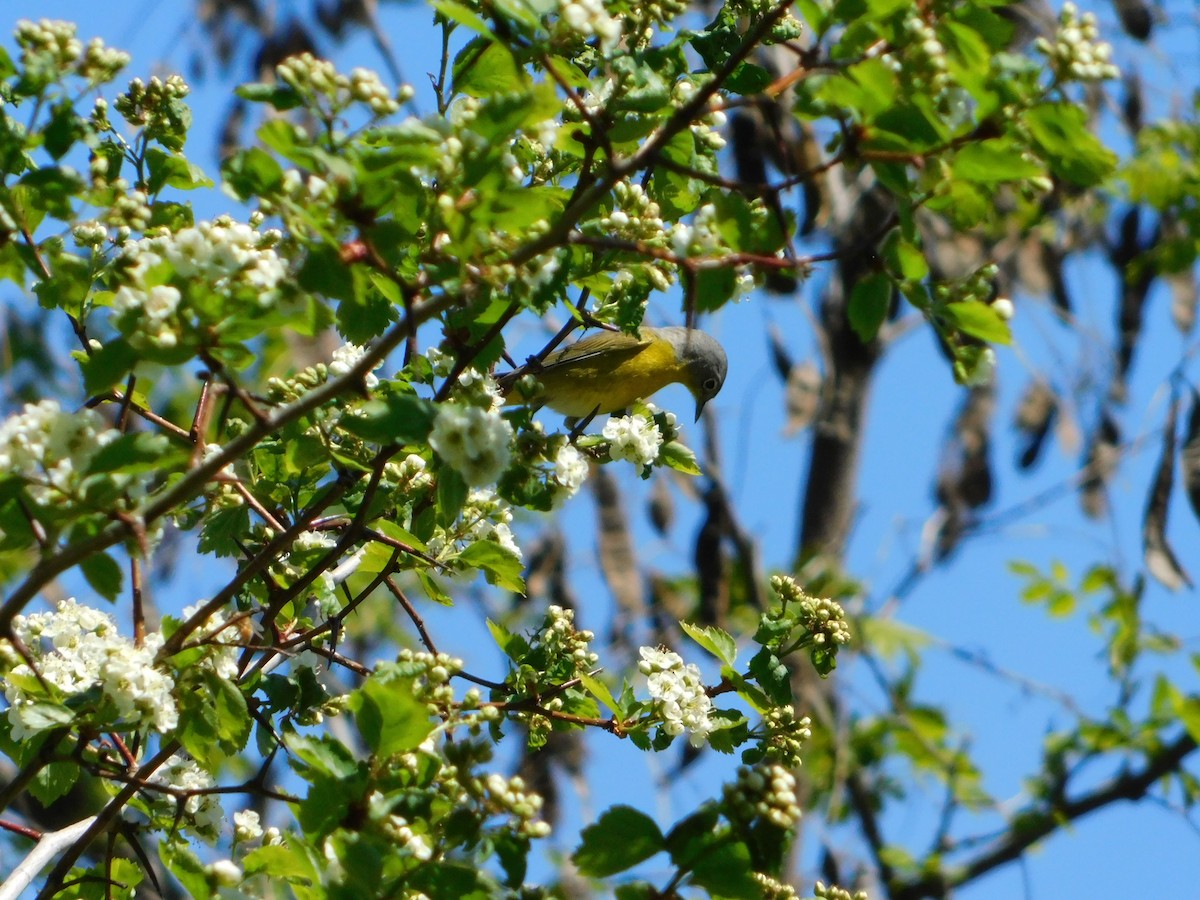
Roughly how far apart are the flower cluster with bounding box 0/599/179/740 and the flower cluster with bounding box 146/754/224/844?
0.22 m

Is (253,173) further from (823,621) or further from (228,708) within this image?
(823,621)

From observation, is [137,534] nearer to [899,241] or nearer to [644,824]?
[644,824]

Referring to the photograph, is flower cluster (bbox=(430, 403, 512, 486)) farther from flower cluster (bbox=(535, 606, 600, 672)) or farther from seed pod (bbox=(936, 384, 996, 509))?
seed pod (bbox=(936, 384, 996, 509))

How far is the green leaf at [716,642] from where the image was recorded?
2496mm

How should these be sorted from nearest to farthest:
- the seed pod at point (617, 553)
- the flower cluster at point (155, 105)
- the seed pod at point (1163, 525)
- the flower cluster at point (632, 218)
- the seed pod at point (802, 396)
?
the flower cluster at point (632, 218) → the flower cluster at point (155, 105) → the seed pod at point (1163, 525) → the seed pod at point (617, 553) → the seed pod at point (802, 396)

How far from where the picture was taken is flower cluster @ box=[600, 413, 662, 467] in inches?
106

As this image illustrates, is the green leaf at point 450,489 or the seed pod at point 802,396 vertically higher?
the seed pod at point 802,396

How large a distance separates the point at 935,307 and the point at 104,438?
118cm

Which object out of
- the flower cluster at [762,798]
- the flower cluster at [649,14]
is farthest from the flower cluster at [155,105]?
the flower cluster at [762,798]

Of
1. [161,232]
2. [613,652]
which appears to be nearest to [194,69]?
[613,652]

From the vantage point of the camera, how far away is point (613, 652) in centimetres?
892

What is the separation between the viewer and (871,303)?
2.09 meters

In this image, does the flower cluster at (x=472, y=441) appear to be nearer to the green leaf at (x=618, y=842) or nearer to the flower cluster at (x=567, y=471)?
the flower cluster at (x=567, y=471)

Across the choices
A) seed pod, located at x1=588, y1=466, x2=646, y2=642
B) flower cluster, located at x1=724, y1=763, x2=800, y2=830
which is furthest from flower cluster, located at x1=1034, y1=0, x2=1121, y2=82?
seed pod, located at x1=588, y1=466, x2=646, y2=642
